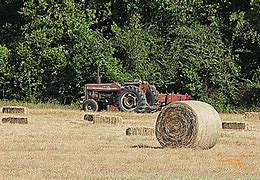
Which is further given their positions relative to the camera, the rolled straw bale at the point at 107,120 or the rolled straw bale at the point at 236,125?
the rolled straw bale at the point at 107,120

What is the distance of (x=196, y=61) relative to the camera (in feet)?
125

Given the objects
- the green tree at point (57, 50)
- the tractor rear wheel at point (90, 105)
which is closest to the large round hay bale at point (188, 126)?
the tractor rear wheel at point (90, 105)

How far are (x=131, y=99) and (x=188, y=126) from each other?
15681mm

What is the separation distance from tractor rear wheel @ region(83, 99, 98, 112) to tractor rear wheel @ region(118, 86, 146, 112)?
1.33 meters

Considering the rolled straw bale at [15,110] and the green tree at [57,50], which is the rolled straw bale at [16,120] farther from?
the green tree at [57,50]

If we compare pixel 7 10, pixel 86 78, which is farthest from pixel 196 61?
pixel 7 10

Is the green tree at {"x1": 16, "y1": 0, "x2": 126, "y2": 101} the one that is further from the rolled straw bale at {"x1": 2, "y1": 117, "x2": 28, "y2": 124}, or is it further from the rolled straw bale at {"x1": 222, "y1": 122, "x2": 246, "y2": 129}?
the rolled straw bale at {"x1": 222, "y1": 122, "x2": 246, "y2": 129}

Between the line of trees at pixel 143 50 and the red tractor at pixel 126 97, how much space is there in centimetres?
350

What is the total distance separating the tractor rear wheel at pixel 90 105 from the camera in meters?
→ 33.3

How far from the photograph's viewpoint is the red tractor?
32219mm

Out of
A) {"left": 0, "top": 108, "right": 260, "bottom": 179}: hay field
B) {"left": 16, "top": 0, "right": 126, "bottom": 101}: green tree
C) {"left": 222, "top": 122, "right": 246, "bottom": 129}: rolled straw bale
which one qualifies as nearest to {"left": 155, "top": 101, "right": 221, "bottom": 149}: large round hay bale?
{"left": 0, "top": 108, "right": 260, "bottom": 179}: hay field

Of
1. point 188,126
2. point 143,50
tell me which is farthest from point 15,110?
point 188,126

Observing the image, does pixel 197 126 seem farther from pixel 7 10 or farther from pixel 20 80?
pixel 7 10

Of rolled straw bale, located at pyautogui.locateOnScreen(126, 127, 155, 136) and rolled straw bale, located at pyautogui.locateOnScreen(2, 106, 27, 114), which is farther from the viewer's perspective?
rolled straw bale, located at pyautogui.locateOnScreen(2, 106, 27, 114)
